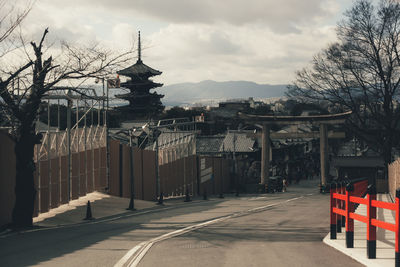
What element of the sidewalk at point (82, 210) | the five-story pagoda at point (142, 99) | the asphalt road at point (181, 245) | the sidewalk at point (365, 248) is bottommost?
the sidewalk at point (82, 210)

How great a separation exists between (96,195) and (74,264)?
1557 centimetres

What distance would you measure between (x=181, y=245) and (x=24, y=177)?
267 inches

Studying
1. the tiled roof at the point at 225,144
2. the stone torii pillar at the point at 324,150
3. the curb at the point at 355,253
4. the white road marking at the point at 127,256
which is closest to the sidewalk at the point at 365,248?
the curb at the point at 355,253


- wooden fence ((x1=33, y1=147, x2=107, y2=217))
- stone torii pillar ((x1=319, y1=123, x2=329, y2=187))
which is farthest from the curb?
stone torii pillar ((x1=319, y1=123, x2=329, y2=187))

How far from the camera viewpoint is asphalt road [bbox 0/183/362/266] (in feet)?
26.0

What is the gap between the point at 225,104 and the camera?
6068 inches

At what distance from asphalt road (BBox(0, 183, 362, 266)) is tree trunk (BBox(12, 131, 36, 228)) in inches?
36.2

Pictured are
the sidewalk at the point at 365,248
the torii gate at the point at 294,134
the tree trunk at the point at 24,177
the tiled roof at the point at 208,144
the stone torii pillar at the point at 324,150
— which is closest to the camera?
the sidewalk at the point at 365,248

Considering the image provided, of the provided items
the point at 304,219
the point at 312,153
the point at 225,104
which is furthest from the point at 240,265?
the point at 225,104

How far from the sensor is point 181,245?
372 inches

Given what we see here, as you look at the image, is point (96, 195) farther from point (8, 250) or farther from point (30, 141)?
point (8, 250)

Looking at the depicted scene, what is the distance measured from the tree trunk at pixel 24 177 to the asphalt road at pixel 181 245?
3.01ft

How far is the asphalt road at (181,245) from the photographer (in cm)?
791

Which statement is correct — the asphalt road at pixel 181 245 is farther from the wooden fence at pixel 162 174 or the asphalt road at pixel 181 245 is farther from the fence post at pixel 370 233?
the wooden fence at pixel 162 174
